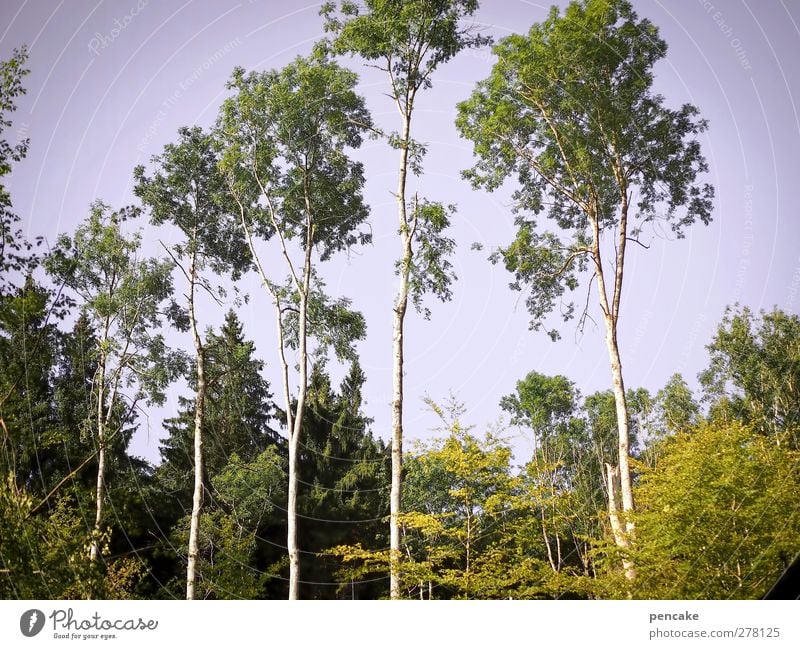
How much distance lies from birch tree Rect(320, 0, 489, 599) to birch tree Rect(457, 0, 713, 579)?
2.22ft

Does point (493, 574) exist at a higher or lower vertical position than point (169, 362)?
lower

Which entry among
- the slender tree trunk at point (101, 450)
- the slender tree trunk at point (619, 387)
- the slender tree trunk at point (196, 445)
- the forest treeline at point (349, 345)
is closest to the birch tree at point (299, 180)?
the forest treeline at point (349, 345)

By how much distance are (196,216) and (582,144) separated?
5192mm

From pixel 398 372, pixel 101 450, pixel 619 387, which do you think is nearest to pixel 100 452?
pixel 101 450

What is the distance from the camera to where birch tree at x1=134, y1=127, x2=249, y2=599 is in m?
7.76

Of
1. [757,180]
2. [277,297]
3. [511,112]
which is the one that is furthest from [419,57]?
[757,180]

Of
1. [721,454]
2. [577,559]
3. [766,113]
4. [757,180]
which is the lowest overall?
[577,559]

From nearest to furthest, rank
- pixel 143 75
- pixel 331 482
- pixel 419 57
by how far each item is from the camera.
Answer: pixel 143 75, pixel 419 57, pixel 331 482

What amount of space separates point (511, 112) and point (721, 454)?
16.0ft

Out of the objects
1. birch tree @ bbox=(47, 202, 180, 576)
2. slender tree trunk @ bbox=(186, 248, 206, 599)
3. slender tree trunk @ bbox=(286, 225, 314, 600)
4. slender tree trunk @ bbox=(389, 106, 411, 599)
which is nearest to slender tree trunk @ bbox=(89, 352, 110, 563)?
birch tree @ bbox=(47, 202, 180, 576)

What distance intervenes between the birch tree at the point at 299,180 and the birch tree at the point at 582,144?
1678mm

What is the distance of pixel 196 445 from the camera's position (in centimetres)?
739

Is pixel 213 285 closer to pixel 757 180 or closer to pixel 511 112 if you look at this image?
pixel 511 112

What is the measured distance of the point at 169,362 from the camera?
7.45 m
